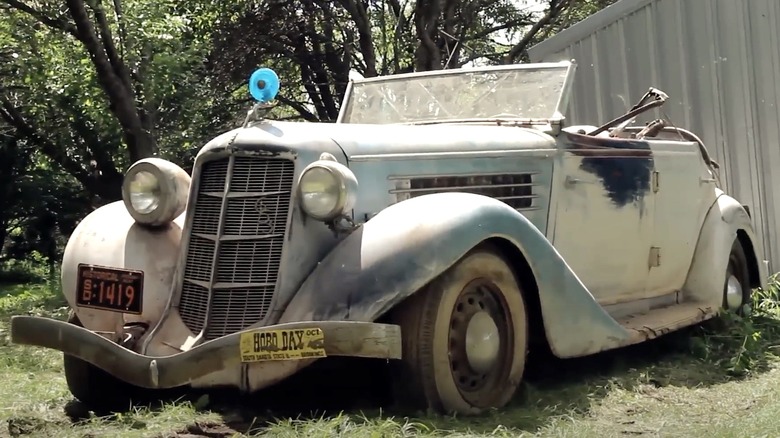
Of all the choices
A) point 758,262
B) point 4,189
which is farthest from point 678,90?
point 4,189

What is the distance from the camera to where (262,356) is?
400 centimetres

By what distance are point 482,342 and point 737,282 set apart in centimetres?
342

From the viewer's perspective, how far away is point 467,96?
6164 mm

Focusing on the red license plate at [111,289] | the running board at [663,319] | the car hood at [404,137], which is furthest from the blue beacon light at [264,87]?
the running board at [663,319]

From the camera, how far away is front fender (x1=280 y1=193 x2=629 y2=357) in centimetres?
407

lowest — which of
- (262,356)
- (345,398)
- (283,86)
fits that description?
(345,398)

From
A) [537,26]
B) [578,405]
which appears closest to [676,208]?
[578,405]

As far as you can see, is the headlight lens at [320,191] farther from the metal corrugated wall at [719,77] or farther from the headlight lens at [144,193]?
the metal corrugated wall at [719,77]

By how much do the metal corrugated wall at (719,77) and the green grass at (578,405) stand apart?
6.60 feet

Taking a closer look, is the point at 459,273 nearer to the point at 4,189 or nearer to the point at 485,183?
the point at 485,183

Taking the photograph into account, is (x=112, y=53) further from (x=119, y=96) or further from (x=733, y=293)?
(x=733, y=293)

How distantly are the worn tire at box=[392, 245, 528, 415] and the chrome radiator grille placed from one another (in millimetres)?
658

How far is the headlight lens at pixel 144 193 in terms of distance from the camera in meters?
4.87

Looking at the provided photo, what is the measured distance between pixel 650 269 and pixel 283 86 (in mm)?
11708
